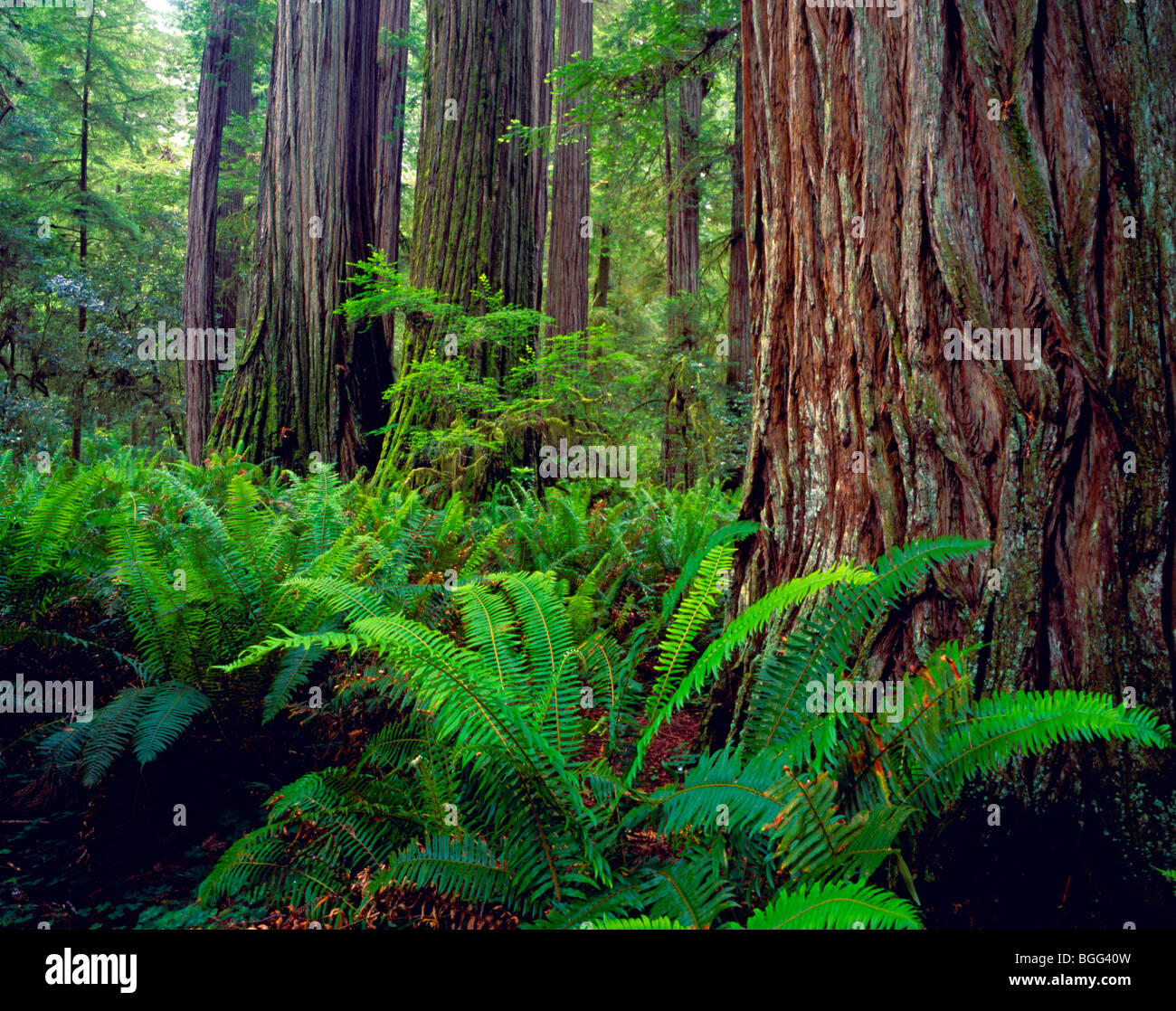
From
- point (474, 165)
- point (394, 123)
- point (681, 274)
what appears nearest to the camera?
point (474, 165)

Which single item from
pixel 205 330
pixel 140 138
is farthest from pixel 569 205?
pixel 140 138

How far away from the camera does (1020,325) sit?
1.62m

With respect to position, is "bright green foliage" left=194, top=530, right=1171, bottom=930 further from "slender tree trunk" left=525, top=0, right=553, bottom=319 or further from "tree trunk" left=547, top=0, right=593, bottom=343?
"tree trunk" left=547, top=0, right=593, bottom=343

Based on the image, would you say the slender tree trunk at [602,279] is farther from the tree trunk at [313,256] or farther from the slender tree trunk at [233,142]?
the tree trunk at [313,256]

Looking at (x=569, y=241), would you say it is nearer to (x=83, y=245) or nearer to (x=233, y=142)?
(x=233, y=142)

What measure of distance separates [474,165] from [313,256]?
5.07 feet

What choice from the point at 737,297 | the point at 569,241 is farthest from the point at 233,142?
the point at 737,297

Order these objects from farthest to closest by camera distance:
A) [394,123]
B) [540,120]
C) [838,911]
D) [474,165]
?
[394,123]
[540,120]
[474,165]
[838,911]

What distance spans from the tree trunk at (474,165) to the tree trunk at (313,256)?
54 cm

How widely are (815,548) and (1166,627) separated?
0.78m

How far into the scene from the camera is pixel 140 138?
19078mm

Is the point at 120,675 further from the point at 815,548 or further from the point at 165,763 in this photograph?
the point at 815,548

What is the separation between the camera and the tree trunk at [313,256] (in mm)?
5562

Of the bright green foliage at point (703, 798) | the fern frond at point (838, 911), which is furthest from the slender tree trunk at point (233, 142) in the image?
the fern frond at point (838, 911)
